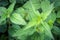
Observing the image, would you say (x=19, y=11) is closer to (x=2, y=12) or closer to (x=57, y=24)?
(x=2, y=12)

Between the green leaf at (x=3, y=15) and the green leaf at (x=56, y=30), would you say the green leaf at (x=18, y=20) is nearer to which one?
the green leaf at (x=3, y=15)

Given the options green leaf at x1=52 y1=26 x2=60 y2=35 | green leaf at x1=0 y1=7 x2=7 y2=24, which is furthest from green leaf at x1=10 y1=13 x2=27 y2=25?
green leaf at x1=52 y1=26 x2=60 y2=35

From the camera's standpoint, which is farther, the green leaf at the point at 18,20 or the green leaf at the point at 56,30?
the green leaf at the point at 56,30

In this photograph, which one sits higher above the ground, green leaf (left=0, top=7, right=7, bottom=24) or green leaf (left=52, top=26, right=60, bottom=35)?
green leaf (left=0, top=7, right=7, bottom=24)

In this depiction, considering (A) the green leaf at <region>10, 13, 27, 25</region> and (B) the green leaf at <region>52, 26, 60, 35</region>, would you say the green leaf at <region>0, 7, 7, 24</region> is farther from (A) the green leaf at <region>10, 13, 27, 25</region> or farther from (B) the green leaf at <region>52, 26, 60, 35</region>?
(B) the green leaf at <region>52, 26, 60, 35</region>

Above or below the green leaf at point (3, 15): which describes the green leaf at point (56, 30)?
below

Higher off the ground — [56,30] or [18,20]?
[18,20]

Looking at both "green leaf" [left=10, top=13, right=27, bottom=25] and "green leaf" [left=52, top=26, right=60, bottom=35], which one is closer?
"green leaf" [left=10, top=13, right=27, bottom=25]

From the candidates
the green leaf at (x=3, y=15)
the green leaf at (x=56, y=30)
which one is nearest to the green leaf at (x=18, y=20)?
the green leaf at (x=3, y=15)

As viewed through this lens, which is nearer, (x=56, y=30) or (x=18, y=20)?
(x=18, y=20)

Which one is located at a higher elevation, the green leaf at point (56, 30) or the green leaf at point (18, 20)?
the green leaf at point (18, 20)

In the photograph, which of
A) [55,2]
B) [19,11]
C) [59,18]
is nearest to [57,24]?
[59,18]

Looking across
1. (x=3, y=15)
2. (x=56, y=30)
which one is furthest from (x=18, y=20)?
(x=56, y=30)

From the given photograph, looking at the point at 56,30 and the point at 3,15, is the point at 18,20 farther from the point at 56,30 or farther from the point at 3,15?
the point at 56,30
